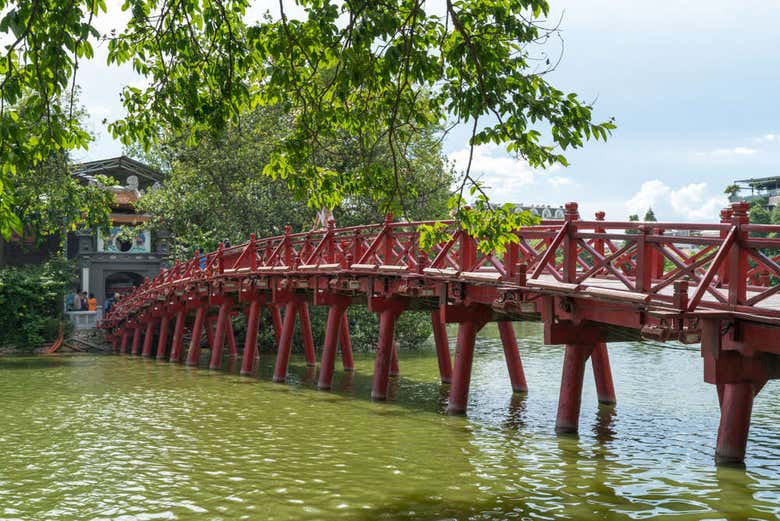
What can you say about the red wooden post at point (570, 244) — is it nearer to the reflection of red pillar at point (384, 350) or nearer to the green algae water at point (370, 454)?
the green algae water at point (370, 454)

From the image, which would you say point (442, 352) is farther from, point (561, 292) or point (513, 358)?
point (561, 292)

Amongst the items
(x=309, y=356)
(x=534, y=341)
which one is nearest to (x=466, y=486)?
(x=309, y=356)

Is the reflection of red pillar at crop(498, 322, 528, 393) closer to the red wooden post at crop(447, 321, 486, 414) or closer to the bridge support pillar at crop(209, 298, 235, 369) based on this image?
the red wooden post at crop(447, 321, 486, 414)

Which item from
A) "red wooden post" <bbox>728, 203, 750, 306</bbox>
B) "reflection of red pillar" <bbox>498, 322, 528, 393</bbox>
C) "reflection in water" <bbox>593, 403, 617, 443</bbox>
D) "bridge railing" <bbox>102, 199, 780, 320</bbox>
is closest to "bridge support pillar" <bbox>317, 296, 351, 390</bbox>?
"bridge railing" <bbox>102, 199, 780, 320</bbox>

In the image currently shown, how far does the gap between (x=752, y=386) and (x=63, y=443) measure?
37.3 ft

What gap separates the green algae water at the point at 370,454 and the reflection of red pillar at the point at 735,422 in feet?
0.86

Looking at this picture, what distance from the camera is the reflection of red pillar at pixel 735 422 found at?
11.8 m

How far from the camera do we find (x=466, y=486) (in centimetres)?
1195

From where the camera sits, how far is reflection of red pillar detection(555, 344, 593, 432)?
49.1 ft

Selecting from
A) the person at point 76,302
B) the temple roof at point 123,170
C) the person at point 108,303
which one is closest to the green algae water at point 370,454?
the person at point 76,302

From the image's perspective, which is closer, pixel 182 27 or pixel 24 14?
pixel 24 14

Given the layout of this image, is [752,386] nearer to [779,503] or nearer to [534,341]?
[779,503]

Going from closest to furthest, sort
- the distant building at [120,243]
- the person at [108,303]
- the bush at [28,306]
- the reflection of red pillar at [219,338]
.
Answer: the reflection of red pillar at [219,338] < the bush at [28,306] < the distant building at [120,243] < the person at [108,303]

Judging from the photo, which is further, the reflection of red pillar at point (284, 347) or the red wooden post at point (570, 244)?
the reflection of red pillar at point (284, 347)
